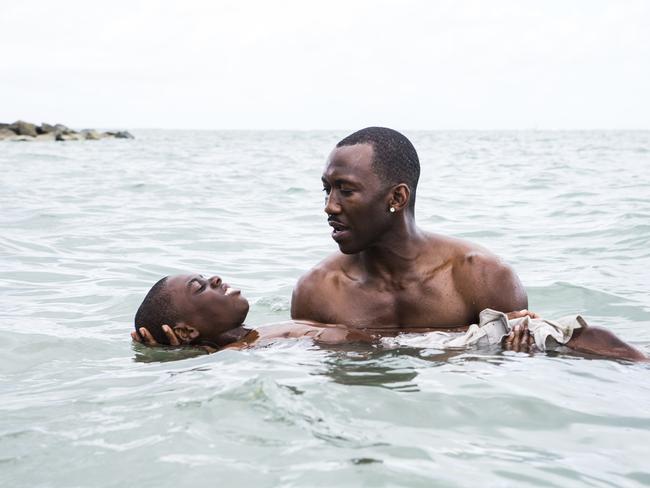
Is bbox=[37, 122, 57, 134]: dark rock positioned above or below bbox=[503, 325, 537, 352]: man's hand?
below

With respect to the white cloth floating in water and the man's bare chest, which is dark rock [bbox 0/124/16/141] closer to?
the man's bare chest

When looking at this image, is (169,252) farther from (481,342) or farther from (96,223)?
(481,342)

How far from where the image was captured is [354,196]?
4.83 metres

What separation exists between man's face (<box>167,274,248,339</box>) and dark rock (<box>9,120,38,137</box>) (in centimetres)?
5255

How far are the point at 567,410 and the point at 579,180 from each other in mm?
16859

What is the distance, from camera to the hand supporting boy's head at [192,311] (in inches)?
212

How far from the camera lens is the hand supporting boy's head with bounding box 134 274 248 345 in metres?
5.39

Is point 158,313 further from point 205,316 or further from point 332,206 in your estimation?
point 332,206

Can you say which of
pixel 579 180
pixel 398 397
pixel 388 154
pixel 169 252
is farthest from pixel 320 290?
pixel 579 180

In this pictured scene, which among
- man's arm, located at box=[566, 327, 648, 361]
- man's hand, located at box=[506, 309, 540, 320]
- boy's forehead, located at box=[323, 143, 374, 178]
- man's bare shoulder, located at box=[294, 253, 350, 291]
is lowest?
man's arm, located at box=[566, 327, 648, 361]

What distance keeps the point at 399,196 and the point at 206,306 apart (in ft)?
4.53

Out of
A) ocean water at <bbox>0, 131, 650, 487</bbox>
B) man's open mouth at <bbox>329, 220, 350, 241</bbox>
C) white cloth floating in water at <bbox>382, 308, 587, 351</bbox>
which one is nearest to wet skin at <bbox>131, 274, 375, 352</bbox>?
ocean water at <bbox>0, 131, 650, 487</bbox>

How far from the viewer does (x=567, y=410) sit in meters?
3.61

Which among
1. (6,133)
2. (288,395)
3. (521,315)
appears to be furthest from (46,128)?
(288,395)
